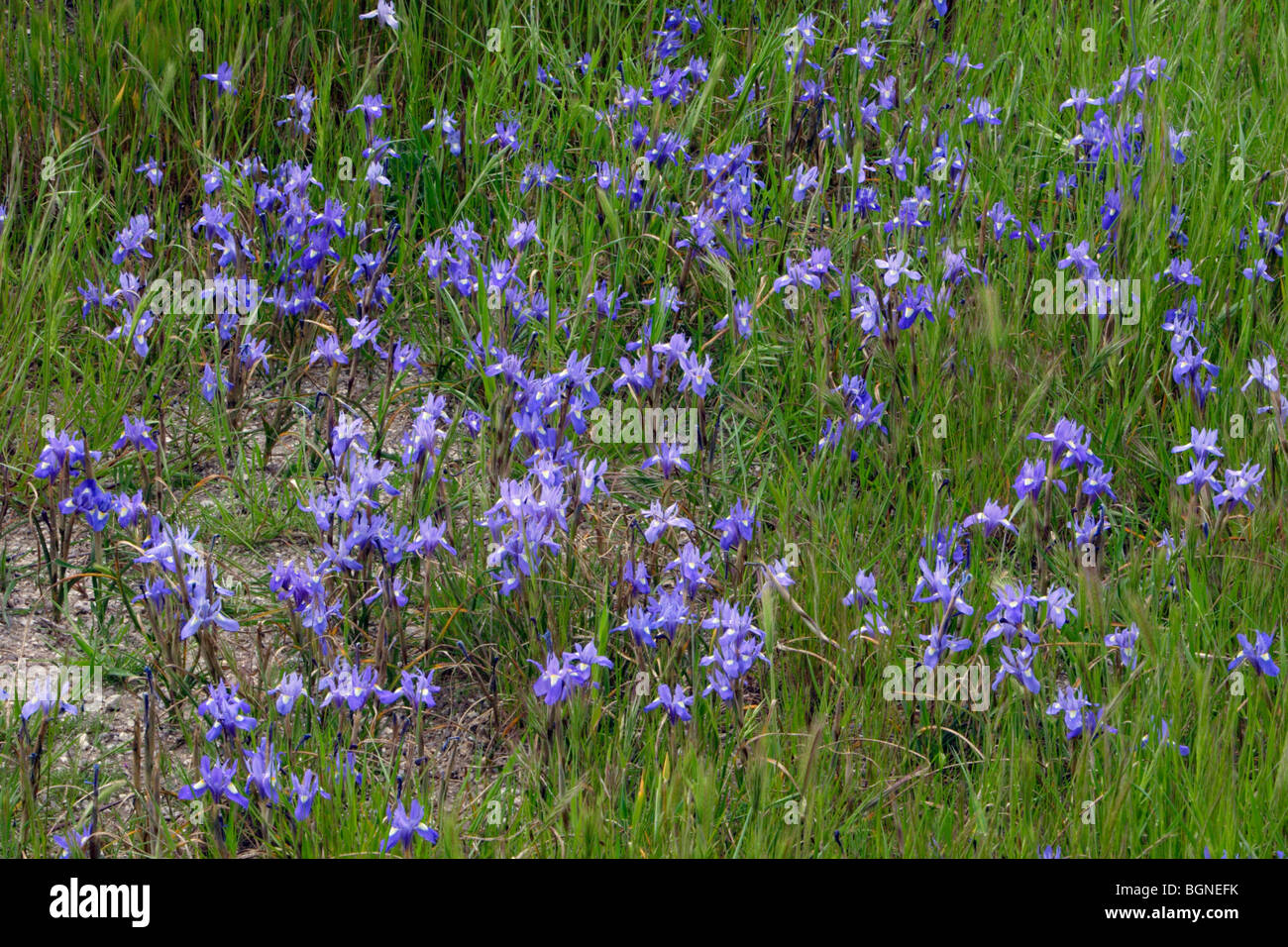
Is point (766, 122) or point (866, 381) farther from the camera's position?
point (766, 122)

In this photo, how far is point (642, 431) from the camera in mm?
3379

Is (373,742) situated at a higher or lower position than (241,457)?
lower

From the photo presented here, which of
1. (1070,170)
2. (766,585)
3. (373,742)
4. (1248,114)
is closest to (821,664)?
(766,585)

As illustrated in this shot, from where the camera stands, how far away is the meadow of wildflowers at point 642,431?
2.44m

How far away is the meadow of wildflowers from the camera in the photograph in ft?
8.00

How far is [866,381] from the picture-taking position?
3393 millimetres

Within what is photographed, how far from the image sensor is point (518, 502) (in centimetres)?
262

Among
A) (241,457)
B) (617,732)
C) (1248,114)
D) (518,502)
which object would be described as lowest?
(617,732)

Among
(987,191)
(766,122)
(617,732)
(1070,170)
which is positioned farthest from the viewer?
(766,122)

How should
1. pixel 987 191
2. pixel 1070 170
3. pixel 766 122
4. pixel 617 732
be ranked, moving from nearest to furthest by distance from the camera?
pixel 617 732 → pixel 987 191 → pixel 1070 170 → pixel 766 122

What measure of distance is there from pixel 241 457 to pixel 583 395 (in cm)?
97

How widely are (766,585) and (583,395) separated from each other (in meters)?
0.75

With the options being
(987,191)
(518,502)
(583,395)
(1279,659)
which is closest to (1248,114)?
(987,191)

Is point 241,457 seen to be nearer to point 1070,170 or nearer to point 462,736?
point 462,736
